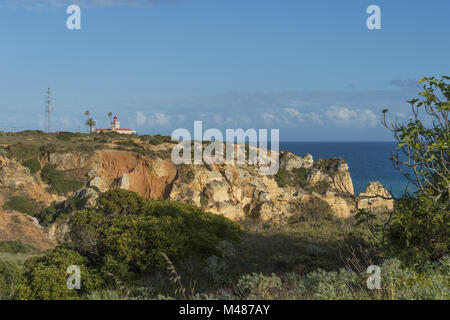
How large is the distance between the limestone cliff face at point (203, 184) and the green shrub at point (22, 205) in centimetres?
105

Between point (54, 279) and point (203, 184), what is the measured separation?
21.0 meters

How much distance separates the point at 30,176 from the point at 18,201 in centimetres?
284

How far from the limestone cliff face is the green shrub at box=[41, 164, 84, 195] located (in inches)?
21.1

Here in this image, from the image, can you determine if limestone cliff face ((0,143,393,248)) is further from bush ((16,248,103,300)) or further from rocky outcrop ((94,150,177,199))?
bush ((16,248,103,300))

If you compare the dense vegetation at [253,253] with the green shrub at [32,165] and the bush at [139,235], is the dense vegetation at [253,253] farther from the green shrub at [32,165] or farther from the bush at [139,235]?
the green shrub at [32,165]

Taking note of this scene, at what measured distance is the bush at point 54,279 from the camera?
855 centimetres

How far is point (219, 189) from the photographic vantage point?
2922cm

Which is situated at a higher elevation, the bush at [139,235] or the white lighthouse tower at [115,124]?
the white lighthouse tower at [115,124]

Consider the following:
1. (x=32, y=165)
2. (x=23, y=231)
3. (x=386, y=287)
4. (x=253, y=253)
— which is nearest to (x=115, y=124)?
(x=32, y=165)

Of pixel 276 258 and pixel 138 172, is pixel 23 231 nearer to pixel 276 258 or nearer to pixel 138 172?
pixel 138 172

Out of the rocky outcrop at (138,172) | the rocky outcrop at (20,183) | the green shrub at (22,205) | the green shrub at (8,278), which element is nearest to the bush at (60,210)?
the green shrub at (22,205)

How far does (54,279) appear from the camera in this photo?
8.87 m
